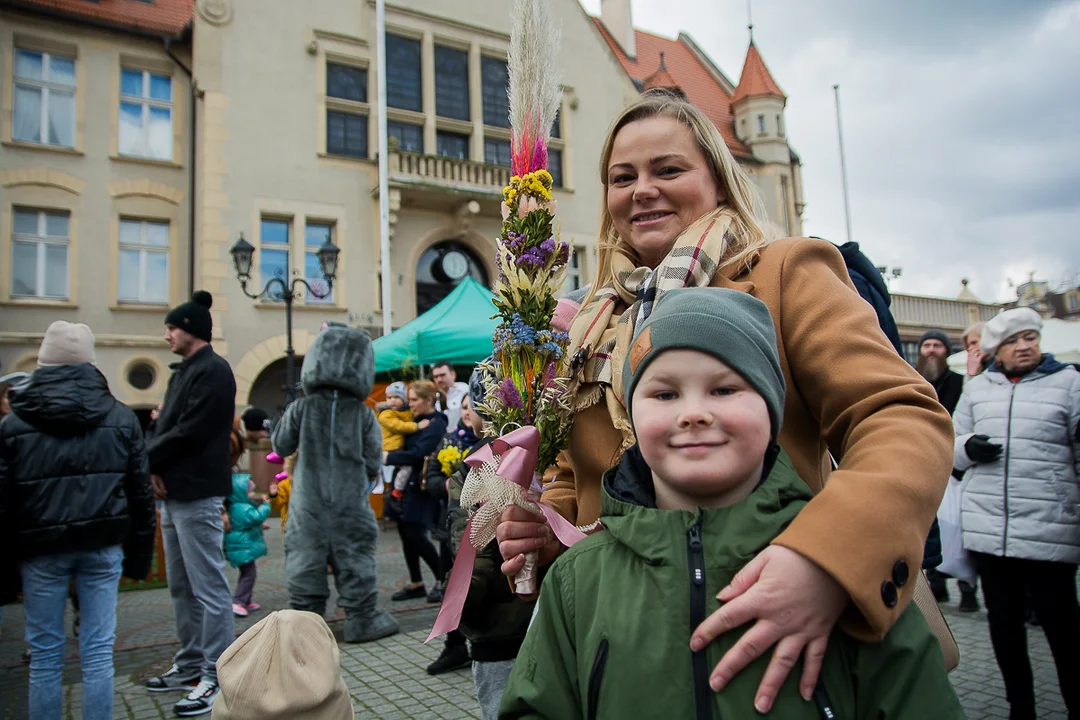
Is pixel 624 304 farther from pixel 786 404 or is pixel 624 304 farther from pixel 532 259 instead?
pixel 786 404

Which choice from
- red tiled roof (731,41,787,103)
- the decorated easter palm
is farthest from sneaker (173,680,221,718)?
red tiled roof (731,41,787,103)

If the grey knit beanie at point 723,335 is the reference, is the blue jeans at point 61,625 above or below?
below

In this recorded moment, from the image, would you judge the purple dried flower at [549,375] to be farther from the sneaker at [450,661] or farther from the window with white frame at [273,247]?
the window with white frame at [273,247]

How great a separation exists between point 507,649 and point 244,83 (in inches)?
709

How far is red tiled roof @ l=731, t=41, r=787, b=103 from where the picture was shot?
25.7 m

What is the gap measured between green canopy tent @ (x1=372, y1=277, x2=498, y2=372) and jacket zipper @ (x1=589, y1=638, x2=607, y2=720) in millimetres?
8967

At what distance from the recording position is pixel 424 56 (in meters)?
19.6

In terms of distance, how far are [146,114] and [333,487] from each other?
15297 millimetres

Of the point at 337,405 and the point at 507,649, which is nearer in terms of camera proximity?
the point at 507,649

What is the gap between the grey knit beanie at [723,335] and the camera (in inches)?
50.0

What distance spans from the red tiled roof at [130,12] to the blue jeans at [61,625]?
16989 mm

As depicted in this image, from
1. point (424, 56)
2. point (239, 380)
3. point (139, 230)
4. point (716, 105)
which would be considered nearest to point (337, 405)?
point (239, 380)

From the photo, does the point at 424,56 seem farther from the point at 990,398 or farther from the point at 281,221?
the point at 990,398

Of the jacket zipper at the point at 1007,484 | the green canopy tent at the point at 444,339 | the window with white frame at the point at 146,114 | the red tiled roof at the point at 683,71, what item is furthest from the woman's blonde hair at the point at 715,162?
the red tiled roof at the point at 683,71
